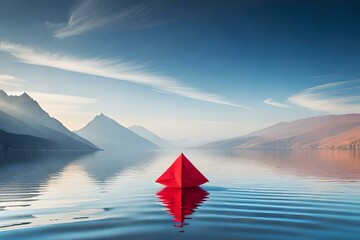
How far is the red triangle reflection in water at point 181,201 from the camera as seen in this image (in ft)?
63.5

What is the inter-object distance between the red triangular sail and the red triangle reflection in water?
0.56m

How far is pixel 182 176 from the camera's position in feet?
103

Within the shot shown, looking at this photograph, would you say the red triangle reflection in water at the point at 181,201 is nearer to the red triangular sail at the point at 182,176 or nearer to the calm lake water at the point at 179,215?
the calm lake water at the point at 179,215

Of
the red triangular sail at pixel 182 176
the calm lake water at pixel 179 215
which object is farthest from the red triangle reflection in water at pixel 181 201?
the red triangular sail at pixel 182 176

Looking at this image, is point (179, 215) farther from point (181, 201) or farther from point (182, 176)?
point (182, 176)

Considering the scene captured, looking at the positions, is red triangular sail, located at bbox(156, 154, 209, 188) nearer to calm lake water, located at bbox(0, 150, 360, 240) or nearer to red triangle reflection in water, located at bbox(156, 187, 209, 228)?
red triangle reflection in water, located at bbox(156, 187, 209, 228)

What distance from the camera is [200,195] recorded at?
27.7 metres

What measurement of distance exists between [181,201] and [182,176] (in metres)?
7.04

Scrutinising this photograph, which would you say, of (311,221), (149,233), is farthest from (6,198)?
(311,221)

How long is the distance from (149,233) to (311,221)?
28.4 ft

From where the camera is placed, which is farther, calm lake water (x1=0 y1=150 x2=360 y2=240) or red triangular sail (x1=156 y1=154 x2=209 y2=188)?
red triangular sail (x1=156 y1=154 x2=209 y2=188)

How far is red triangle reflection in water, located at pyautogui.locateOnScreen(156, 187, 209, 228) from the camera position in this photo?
19.3 m

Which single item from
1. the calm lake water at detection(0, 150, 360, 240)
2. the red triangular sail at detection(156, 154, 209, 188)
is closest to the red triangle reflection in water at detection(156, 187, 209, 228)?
the calm lake water at detection(0, 150, 360, 240)

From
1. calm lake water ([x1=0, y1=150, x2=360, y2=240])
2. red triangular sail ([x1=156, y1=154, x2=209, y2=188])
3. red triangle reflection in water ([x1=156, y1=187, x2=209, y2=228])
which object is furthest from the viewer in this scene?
red triangular sail ([x1=156, y1=154, x2=209, y2=188])
